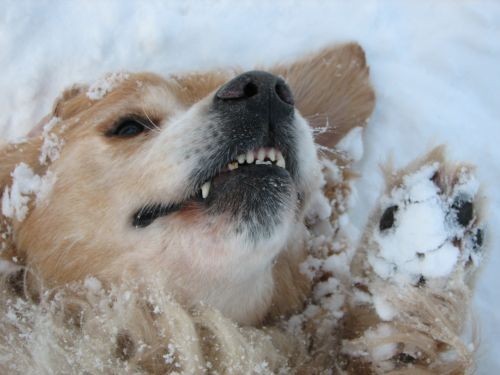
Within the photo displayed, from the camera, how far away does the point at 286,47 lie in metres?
3.42

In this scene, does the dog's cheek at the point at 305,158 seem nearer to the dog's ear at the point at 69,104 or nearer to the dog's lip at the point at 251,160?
the dog's lip at the point at 251,160

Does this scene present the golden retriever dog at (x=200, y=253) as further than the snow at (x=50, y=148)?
No

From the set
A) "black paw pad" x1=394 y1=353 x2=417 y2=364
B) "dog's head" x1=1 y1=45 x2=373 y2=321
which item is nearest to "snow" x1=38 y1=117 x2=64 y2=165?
"dog's head" x1=1 y1=45 x2=373 y2=321

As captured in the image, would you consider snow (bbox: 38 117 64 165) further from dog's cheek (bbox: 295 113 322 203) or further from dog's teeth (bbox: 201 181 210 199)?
dog's cheek (bbox: 295 113 322 203)

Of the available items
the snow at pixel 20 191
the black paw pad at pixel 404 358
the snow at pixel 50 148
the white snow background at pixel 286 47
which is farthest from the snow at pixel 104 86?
the black paw pad at pixel 404 358

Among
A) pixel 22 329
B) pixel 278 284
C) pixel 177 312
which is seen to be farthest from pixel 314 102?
pixel 22 329

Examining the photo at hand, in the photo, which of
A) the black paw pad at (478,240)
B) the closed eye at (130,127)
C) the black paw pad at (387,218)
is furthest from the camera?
the closed eye at (130,127)

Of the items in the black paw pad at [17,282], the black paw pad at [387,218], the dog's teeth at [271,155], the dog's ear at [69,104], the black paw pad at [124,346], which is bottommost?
the black paw pad at [124,346]

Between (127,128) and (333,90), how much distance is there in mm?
1317

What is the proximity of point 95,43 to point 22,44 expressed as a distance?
0.43 m

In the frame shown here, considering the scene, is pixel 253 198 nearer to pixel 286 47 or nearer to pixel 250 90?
pixel 250 90

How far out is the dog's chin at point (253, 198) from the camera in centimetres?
187

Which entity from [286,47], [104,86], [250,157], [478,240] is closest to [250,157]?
[250,157]

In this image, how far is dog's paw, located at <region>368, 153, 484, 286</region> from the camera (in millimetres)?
2045
